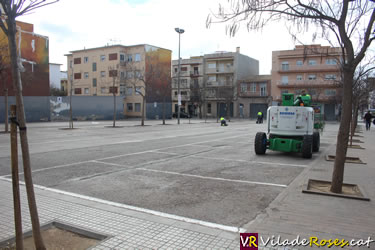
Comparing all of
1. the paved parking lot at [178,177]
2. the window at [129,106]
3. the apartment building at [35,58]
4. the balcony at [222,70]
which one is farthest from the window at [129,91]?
the paved parking lot at [178,177]

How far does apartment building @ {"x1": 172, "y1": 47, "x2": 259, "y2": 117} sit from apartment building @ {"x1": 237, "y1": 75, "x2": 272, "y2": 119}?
5.06ft

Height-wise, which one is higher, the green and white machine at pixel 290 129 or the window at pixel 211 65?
the window at pixel 211 65

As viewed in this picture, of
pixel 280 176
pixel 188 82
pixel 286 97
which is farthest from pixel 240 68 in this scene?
pixel 280 176

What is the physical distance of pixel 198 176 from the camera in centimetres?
807

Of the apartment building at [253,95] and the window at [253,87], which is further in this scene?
the window at [253,87]

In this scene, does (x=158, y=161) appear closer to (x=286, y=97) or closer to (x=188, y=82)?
(x=286, y=97)

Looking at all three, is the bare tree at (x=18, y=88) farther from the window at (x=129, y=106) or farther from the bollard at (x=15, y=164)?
the window at (x=129, y=106)

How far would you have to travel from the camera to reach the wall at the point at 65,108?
117 feet

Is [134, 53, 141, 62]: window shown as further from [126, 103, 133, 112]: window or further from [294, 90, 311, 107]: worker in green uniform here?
[294, 90, 311, 107]: worker in green uniform

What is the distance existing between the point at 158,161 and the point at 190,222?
5.70 metres

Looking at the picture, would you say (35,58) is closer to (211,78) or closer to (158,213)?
(211,78)

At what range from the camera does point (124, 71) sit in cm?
5669

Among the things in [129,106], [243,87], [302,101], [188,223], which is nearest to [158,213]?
[188,223]

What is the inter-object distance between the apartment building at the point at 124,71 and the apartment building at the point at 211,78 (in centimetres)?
784
